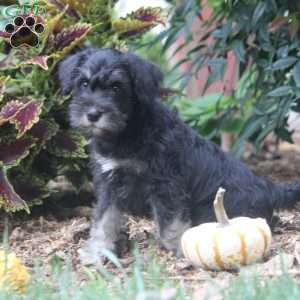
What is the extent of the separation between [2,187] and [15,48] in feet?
3.59

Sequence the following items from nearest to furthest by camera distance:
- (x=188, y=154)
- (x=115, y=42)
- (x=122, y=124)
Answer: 1. (x=122, y=124)
2. (x=188, y=154)
3. (x=115, y=42)

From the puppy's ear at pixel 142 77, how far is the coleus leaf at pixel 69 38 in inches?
37.6

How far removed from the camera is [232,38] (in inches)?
250

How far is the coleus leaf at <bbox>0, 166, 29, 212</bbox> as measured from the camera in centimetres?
525

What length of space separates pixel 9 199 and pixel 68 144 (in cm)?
80

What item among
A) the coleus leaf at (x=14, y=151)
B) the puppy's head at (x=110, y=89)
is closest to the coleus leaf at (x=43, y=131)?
the coleus leaf at (x=14, y=151)

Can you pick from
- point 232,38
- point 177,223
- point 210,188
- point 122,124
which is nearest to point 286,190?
point 210,188

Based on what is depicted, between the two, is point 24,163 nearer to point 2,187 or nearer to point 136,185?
point 2,187

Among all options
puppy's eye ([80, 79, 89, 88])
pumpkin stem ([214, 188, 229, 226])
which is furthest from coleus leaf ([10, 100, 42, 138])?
pumpkin stem ([214, 188, 229, 226])

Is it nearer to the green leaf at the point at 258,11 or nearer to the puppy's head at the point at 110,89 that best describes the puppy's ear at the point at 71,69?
the puppy's head at the point at 110,89

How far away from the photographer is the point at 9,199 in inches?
207

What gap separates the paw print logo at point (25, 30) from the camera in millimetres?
5121

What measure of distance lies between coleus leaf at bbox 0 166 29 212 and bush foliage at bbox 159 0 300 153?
1.95 metres

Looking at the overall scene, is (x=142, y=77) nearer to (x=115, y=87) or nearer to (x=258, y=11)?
(x=115, y=87)
